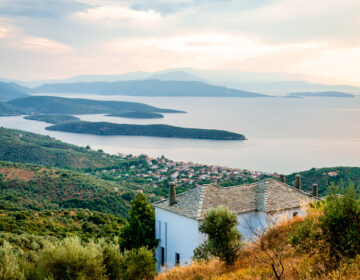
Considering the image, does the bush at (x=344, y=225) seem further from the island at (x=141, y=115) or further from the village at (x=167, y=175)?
the island at (x=141, y=115)

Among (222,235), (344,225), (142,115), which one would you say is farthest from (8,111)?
(344,225)

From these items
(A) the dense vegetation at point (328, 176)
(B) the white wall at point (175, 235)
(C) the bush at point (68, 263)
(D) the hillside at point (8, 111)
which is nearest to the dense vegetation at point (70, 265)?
(C) the bush at point (68, 263)

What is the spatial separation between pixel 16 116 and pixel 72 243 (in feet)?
518

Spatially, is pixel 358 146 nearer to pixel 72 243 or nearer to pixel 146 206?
pixel 146 206

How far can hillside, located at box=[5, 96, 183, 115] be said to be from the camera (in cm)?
16062

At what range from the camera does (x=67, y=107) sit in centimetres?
16262

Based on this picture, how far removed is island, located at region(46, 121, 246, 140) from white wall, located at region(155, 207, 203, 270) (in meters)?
85.7

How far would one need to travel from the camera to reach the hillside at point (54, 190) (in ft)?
99.2

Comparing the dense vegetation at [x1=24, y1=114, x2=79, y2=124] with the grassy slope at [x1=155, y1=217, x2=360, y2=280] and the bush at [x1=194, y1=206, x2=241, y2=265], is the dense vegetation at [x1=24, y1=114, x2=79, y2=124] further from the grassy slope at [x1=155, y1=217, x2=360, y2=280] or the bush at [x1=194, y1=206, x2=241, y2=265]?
the grassy slope at [x1=155, y1=217, x2=360, y2=280]

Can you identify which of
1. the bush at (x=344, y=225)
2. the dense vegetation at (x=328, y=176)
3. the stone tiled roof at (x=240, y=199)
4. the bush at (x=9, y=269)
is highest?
the bush at (x=344, y=225)

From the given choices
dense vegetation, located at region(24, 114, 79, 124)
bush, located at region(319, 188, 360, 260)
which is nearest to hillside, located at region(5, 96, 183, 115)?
dense vegetation, located at region(24, 114, 79, 124)

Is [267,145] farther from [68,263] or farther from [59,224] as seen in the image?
[68,263]

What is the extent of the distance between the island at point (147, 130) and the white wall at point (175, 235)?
8573 centimetres

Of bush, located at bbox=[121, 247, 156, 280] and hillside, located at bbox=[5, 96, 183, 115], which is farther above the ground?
hillside, located at bbox=[5, 96, 183, 115]
